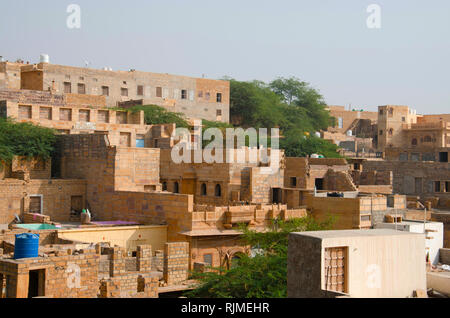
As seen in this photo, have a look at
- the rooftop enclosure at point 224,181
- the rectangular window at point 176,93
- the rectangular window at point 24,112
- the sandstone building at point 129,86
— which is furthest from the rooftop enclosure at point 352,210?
the rectangular window at point 176,93

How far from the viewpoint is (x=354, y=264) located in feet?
44.3

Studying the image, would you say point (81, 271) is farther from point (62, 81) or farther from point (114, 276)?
point (62, 81)

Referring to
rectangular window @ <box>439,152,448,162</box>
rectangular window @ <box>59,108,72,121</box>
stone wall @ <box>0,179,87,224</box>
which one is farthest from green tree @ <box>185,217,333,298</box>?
rectangular window @ <box>439,152,448,162</box>

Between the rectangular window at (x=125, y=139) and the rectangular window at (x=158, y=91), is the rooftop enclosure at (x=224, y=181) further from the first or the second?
the rectangular window at (x=158, y=91)

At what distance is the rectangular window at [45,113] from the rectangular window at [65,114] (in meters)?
0.54

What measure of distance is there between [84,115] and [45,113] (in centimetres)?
204

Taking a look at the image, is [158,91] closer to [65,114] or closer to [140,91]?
[140,91]

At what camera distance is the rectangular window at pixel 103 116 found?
3680 cm

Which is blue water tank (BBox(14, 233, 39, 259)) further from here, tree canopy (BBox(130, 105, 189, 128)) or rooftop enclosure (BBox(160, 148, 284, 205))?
tree canopy (BBox(130, 105, 189, 128))

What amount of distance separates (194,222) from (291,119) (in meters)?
38.1

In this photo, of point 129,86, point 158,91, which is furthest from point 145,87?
point 129,86

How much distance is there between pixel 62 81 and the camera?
4472 cm

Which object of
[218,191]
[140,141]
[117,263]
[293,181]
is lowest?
[117,263]

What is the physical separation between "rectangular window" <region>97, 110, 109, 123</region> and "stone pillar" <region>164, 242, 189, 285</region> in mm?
17537
